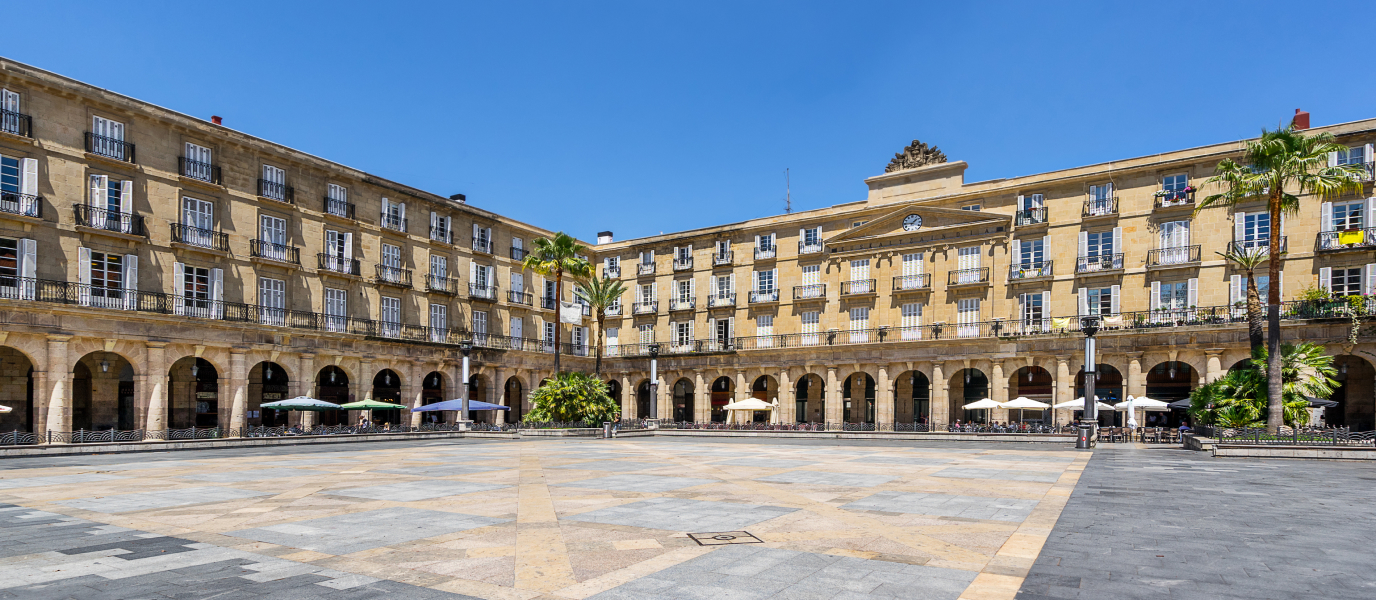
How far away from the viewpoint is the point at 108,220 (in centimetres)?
3397

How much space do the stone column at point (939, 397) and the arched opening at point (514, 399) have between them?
27709mm

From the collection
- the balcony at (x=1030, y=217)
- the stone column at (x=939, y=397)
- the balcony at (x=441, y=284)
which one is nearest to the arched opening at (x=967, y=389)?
the stone column at (x=939, y=397)

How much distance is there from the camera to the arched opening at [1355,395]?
37.8 m

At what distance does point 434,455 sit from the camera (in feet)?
86.9

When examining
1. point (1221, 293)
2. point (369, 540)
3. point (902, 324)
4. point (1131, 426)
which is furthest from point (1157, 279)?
point (369, 540)

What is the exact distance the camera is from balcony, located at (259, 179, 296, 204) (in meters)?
40.5

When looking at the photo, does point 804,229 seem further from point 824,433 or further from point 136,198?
point 136,198

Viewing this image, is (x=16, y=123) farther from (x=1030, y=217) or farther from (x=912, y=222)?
(x=1030, y=217)

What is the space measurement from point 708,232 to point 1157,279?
27983mm

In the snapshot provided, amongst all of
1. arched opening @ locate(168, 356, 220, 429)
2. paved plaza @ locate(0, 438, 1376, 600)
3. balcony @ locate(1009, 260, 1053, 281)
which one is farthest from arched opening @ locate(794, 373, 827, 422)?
paved plaza @ locate(0, 438, 1376, 600)

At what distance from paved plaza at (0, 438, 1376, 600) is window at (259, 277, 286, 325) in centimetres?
2134

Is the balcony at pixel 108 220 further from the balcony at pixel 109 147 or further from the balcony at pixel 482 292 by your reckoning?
the balcony at pixel 482 292

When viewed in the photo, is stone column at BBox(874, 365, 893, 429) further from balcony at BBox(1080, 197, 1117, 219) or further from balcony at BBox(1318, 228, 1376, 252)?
balcony at BBox(1318, 228, 1376, 252)

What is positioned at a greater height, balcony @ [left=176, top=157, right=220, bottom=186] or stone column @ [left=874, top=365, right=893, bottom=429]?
balcony @ [left=176, top=157, right=220, bottom=186]
